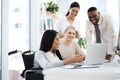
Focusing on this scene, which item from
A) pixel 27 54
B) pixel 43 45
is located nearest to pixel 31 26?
pixel 27 54

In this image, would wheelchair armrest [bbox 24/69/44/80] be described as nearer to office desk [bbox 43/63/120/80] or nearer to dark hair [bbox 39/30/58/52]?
dark hair [bbox 39/30/58/52]

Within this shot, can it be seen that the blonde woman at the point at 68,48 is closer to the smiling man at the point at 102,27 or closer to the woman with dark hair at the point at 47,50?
the smiling man at the point at 102,27

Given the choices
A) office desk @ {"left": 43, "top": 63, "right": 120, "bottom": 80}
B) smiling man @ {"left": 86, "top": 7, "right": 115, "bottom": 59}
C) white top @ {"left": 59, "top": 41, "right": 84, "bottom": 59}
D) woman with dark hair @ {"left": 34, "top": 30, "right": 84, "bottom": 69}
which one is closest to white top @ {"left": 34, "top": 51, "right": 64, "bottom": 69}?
woman with dark hair @ {"left": 34, "top": 30, "right": 84, "bottom": 69}

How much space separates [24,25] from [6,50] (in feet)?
3.36

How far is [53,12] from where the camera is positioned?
4.29 metres

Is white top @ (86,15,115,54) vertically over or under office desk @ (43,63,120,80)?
over

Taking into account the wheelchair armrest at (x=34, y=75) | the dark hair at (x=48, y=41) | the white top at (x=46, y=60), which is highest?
the dark hair at (x=48, y=41)

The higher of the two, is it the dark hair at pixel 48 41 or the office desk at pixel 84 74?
the dark hair at pixel 48 41

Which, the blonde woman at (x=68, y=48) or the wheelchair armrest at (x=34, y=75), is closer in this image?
the wheelchair armrest at (x=34, y=75)

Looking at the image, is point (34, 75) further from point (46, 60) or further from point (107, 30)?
point (107, 30)

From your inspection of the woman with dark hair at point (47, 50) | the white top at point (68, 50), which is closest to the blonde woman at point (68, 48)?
the white top at point (68, 50)

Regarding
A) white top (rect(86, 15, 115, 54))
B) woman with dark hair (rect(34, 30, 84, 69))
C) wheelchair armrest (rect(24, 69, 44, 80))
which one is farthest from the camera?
white top (rect(86, 15, 115, 54))

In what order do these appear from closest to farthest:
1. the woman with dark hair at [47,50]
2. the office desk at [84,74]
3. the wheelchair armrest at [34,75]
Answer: the office desk at [84,74] → the wheelchair armrest at [34,75] → the woman with dark hair at [47,50]

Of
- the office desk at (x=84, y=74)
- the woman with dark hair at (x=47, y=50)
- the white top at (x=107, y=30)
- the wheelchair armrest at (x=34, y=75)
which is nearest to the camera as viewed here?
the office desk at (x=84, y=74)
